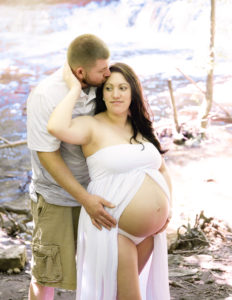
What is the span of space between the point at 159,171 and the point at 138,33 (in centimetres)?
521

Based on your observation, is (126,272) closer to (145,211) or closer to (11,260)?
(145,211)

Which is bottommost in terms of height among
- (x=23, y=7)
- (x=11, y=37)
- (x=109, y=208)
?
(x=109, y=208)

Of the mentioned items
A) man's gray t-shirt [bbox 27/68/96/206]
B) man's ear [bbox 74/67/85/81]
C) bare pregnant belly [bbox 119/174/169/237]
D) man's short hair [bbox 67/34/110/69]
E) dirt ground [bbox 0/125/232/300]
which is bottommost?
dirt ground [bbox 0/125/232/300]

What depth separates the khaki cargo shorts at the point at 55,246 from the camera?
87.5 inches

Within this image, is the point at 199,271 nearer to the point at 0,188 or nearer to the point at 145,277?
the point at 145,277

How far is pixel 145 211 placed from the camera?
2.07 meters

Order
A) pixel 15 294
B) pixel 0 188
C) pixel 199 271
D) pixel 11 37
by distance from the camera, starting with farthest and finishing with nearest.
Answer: pixel 11 37, pixel 0 188, pixel 199 271, pixel 15 294

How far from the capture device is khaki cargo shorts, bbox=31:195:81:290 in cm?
222

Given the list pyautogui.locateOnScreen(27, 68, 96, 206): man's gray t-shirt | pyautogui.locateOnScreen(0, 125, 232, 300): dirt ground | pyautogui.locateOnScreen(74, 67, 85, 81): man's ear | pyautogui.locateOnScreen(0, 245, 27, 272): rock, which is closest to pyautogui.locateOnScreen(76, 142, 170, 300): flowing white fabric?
pyautogui.locateOnScreen(27, 68, 96, 206): man's gray t-shirt

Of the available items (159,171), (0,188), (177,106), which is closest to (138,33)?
(177,106)

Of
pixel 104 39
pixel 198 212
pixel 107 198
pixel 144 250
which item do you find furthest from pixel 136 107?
pixel 104 39

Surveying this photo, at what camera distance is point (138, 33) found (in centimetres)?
710

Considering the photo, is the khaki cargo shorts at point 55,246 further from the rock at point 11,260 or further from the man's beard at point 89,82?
the rock at point 11,260

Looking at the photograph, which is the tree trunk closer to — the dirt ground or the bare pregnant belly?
A: the dirt ground
